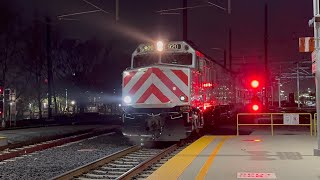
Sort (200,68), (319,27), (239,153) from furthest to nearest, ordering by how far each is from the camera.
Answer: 1. (200,68)
2. (239,153)
3. (319,27)

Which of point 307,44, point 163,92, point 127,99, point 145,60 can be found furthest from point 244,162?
point 145,60

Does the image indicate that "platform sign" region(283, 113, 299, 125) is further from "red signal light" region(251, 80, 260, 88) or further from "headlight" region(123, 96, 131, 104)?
"headlight" region(123, 96, 131, 104)

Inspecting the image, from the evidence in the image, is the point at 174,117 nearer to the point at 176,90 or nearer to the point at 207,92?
the point at 176,90

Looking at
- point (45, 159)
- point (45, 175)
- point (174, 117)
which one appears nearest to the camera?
point (45, 175)

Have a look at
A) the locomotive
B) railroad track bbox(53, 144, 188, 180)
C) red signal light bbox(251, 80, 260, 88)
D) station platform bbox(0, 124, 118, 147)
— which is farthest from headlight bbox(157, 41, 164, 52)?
red signal light bbox(251, 80, 260, 88)

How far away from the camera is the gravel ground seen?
37.1ft

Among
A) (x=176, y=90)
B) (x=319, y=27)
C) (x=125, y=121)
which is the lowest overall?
(x=125, y=121)

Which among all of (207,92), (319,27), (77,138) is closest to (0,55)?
(77,138)

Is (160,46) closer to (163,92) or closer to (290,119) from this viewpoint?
(163,92)

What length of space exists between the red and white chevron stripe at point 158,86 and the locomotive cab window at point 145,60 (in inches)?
32.4

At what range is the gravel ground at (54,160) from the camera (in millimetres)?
11320

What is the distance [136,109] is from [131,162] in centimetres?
398

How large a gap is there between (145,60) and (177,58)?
1361 mm

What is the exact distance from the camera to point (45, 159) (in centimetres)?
1412
